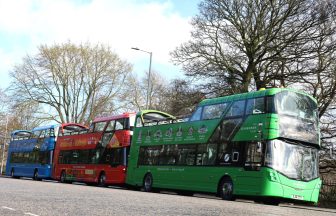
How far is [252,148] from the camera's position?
1702cm

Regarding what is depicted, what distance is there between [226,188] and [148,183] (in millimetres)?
6200

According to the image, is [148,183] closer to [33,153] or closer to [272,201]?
[272,201]

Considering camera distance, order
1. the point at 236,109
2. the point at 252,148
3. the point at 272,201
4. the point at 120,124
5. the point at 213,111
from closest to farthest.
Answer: the point at 252,148
the point at 272,201
the point at 236,109
the point at 213,111
the point at 120,124

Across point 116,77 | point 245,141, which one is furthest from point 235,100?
point 116,77

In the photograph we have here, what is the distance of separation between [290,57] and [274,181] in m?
11.8

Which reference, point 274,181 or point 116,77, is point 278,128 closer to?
point 274,181

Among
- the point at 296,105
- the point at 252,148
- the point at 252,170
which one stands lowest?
the point at 252,170

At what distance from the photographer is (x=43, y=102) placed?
1875 inches

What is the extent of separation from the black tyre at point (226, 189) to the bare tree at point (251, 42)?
9969mm

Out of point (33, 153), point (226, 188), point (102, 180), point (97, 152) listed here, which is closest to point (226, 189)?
point (226, 188)

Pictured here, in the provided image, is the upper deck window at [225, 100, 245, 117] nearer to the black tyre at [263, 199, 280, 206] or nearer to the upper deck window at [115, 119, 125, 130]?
the black tyre at [263, 199, 280, 206]

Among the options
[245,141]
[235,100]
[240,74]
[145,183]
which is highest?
[240,74]

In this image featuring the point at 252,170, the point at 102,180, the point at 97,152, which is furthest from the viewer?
the point at 97,152

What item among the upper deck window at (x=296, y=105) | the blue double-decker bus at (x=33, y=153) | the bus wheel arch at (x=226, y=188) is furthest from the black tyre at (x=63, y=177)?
the upper deck window at (x=296, y=105)
